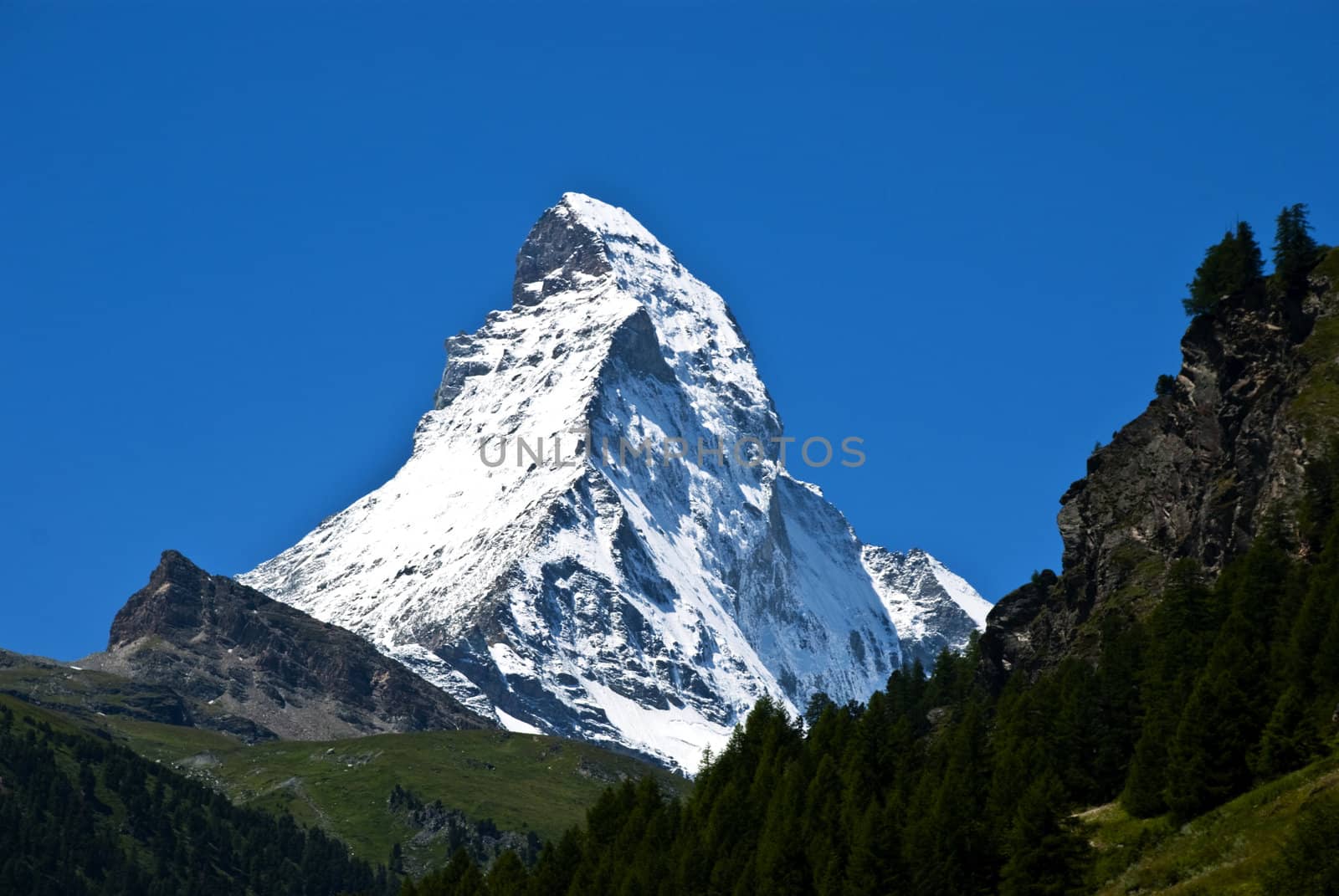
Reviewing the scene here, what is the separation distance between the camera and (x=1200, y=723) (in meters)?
102

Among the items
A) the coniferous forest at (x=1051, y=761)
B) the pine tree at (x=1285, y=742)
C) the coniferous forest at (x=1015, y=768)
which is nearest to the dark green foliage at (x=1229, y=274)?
the coniferous forest at (x=1051, y=761)

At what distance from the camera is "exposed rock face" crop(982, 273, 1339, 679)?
5615 inches

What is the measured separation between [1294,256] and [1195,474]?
20499 mm

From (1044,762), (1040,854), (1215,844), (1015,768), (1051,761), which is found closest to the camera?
(1215,844)

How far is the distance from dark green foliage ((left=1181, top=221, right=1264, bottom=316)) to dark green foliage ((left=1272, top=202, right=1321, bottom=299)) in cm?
230

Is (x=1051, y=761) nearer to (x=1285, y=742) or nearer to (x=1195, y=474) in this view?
(x=1285, y=742)

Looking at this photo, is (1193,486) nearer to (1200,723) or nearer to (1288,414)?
(1288,414)

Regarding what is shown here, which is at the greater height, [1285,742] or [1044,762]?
[1044,762]

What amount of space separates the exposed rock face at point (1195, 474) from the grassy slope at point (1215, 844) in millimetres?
42244

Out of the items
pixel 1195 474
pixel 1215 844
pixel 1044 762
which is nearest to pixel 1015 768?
pixel 1044 762

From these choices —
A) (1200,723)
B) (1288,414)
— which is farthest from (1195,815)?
(1288,414)

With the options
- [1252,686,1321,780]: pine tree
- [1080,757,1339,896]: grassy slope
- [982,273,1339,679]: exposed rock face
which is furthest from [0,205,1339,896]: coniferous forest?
[982,273,1339,679]: exposed rock face

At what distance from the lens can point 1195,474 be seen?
153000 mm

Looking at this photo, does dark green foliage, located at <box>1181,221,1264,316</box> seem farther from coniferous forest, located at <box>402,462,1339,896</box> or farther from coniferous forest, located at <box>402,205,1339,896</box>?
coniferous forest, located at <box>402,462,1339,896</box>
